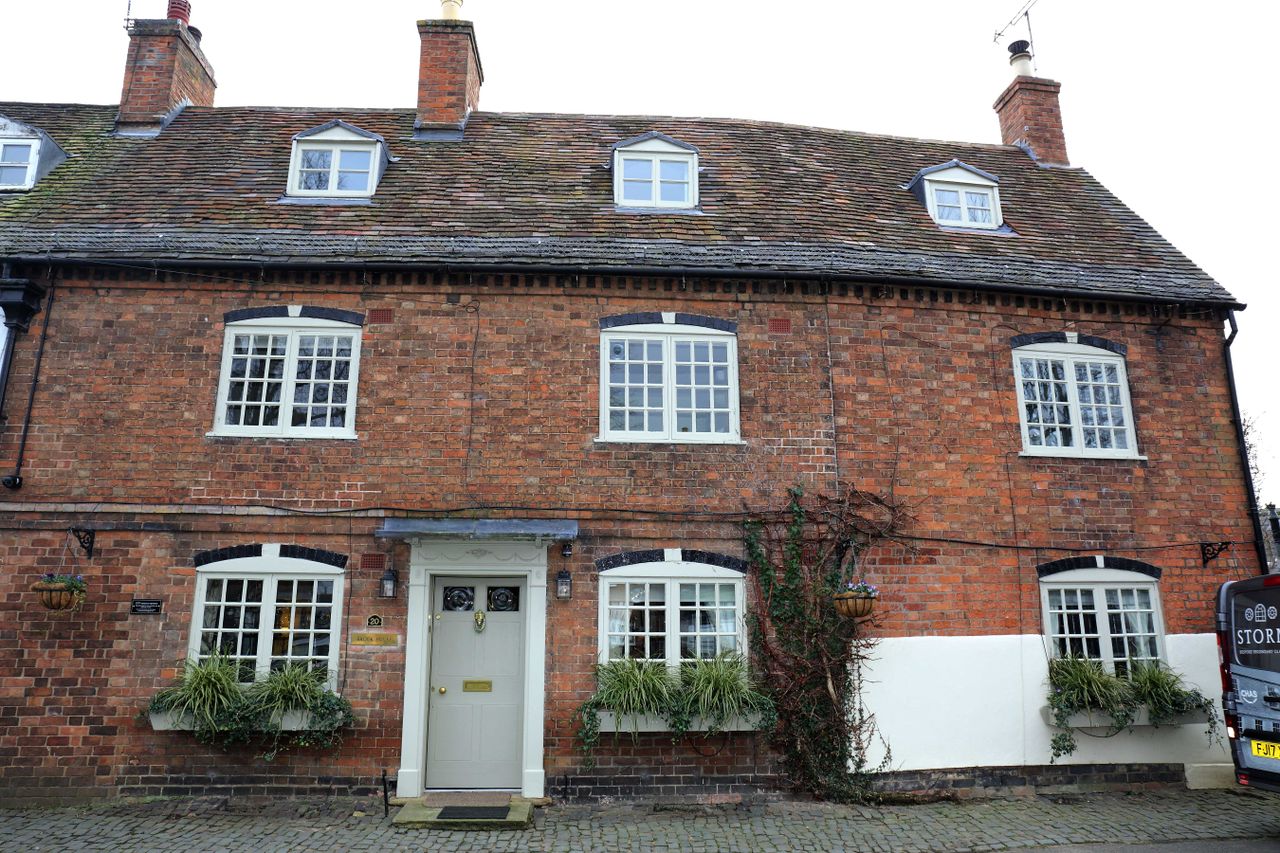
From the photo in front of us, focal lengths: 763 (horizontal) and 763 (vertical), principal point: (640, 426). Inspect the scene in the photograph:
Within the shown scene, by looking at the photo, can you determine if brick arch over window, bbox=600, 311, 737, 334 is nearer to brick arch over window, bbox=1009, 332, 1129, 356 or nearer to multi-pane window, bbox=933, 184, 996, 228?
brick arch over window, bbox=1009, 332, 1129, 356

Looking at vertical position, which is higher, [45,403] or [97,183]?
[97,183]

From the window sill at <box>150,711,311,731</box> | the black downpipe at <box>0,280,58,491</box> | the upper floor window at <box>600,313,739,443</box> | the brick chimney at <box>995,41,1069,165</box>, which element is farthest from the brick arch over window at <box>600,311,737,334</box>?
the brick chimney at <box>995,41,1069,165</box>

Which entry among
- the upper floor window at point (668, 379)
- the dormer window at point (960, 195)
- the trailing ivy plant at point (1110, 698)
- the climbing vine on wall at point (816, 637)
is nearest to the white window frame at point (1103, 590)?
the trailing ivy plant at point (1110, 698)

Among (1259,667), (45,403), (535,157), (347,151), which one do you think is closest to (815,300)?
(535,157)

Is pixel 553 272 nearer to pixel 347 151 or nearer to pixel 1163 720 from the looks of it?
pixel 347 151

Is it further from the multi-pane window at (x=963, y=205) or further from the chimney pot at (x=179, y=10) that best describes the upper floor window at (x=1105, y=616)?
the chimney pot at (x=179, y=10)

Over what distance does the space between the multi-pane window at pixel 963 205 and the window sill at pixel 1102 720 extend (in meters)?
6.73

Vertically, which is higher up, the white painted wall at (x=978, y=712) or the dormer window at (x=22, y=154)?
the dormer window at (x=22, y=154)

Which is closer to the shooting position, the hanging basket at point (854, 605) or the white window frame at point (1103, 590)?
the hanging basket at point (854, 605)

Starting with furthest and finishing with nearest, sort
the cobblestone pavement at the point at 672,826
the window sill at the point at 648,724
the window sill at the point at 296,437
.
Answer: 1. the window sill at the point at 296,437
2. the window sill at the point at 648,724
3. the cobblestone pavement at the point at 672,826

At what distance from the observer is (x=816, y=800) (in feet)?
26.7

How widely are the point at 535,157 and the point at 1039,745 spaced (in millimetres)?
10405

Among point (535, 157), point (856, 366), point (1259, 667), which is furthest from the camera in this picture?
point (535, 157)

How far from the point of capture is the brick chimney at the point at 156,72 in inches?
481
